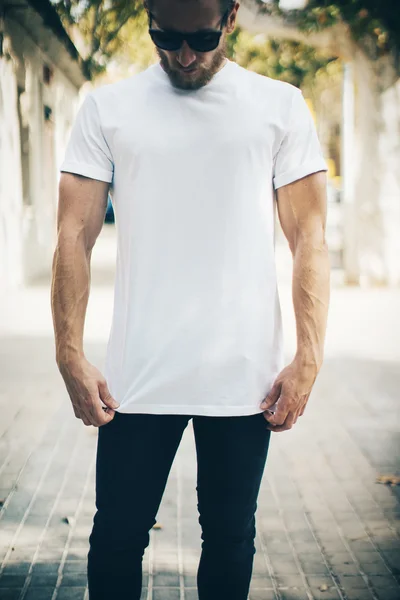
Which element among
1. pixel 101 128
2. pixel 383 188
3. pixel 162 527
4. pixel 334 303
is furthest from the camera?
pixel 383 188

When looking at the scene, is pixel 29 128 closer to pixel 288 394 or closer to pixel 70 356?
pixel 70 356

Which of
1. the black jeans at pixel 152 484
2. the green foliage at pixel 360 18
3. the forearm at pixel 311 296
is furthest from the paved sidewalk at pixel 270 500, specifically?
the green foliage at pixel 360 18

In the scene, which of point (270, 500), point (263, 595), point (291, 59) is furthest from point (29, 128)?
point (263, 595)

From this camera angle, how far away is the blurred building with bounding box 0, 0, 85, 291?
446 inches

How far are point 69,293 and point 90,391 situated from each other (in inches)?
10.0

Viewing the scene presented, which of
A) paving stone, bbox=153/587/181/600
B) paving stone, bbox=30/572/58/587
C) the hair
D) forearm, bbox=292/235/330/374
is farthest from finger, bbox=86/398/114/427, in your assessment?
paving stone, bbox=30/572/58/587

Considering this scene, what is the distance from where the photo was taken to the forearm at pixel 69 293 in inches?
75.5

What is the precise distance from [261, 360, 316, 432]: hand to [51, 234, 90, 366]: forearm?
508mm

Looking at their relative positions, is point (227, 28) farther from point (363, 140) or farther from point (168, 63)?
point (363, 140)

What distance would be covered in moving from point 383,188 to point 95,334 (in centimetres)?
Result: 542

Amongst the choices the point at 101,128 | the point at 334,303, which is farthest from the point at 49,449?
the point at 334,303

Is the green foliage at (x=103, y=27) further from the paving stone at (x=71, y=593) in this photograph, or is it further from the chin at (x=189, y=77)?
the chin at (x=189, y=77)

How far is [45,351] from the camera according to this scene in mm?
7238

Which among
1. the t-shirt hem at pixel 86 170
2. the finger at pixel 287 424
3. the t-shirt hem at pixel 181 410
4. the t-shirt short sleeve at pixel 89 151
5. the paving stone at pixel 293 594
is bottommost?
the paving stone at pixel 293 594
